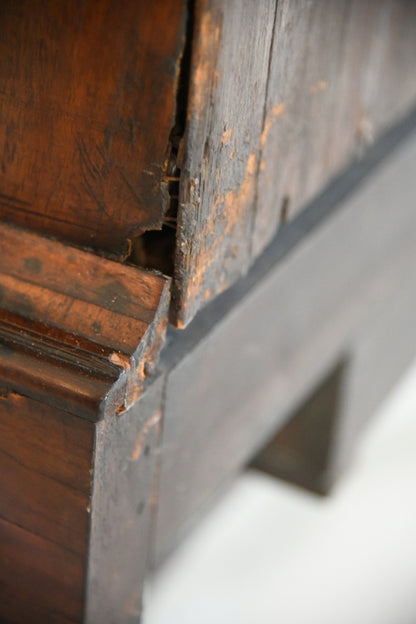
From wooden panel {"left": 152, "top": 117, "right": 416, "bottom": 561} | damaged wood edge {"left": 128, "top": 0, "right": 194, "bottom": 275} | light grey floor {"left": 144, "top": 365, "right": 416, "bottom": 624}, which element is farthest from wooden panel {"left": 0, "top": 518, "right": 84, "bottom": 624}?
light grey floor {"left": 144, "top": 365, "right": 416, "bottom": 624}

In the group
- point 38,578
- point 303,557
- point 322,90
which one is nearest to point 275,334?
point 322,90

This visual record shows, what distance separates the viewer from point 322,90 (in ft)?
2.72

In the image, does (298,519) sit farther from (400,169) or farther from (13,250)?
(13,250)

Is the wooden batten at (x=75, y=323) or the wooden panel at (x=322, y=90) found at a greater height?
the wooden panel at (x=322, y=90)

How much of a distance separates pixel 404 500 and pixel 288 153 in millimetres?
888

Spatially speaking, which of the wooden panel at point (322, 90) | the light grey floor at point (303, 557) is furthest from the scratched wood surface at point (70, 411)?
the light grey floor at point (303, 557)

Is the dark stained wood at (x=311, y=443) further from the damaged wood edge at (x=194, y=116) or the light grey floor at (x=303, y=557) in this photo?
the damaged wood edge at (x=194, y=116)

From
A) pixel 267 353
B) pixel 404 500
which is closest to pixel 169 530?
pixel 267 353

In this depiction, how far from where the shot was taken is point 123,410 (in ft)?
2.05

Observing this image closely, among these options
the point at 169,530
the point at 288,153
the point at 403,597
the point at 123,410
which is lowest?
the point at 403,597

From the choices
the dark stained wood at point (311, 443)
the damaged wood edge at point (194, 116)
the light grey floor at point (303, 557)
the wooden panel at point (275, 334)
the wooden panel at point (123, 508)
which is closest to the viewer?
the damaged wood edge at point (194, 116)

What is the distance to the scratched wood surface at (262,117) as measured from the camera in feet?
1.89

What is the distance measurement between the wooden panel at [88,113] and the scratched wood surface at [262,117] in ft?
0.08

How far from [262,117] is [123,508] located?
377 millimetres
